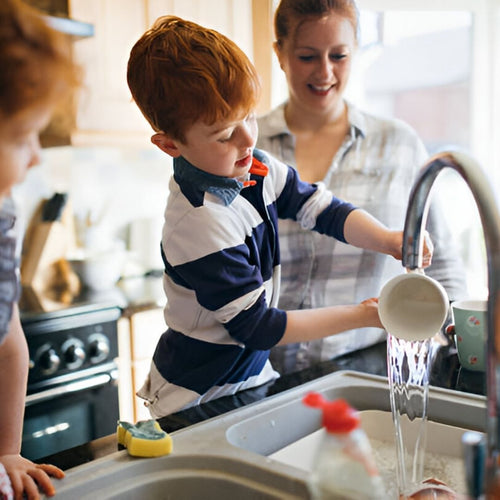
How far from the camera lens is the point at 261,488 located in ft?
2.27

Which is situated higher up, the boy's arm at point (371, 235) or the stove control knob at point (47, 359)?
the boy's arm at point (371, 235)

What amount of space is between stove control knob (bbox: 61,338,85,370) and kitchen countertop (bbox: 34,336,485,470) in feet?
3.56

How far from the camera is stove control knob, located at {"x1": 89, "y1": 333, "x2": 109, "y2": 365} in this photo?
80.7 inches

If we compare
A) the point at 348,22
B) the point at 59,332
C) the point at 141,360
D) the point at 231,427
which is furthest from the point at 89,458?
the point at 141,360

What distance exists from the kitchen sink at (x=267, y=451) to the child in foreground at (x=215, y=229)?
0.36 feet

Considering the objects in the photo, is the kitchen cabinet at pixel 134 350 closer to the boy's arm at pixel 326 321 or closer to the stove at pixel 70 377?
the stove at pixel 70 377

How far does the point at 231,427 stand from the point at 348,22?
89 centimetres

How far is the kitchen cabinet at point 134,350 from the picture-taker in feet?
7.16

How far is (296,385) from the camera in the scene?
1.00 meters

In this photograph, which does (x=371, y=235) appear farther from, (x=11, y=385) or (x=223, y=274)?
(x=11, y=385)

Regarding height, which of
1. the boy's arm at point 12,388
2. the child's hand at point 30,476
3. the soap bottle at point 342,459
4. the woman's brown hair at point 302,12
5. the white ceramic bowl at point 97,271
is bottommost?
the white ceramic bowl at point 97,271

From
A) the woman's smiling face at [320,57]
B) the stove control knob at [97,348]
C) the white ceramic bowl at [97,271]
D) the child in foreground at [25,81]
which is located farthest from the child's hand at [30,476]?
the white ceramic bowl at [97,271]

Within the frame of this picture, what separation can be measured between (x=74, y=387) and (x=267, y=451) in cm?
128

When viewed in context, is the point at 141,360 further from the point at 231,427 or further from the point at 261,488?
the point at 261,488
